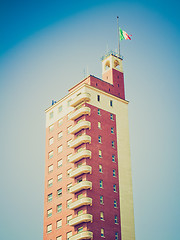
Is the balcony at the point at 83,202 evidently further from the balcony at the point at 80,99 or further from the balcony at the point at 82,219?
the balcony at the point at 80,99

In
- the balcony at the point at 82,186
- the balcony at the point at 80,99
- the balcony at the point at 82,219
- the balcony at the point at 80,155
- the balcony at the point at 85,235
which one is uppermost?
the balcony at the point at 80,99

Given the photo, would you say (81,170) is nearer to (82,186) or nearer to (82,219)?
(82,186)

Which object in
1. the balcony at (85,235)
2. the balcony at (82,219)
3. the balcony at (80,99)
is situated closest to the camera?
the balcony at (85,235)

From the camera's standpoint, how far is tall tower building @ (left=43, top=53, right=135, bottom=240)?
108 metres

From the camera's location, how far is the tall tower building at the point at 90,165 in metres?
108

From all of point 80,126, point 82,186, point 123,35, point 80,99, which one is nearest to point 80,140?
point 80,126

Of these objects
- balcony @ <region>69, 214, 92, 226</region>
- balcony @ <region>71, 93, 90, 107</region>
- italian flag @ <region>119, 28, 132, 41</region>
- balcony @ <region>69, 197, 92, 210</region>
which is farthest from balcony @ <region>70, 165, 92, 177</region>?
italian flag @ <region>119, 28, 132, 41</region>

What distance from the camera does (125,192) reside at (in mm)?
114250

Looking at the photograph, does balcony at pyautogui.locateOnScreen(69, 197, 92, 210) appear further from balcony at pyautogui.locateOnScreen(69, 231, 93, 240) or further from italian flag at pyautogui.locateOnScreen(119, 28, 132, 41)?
italian flag at pyautogui.locateOnScreen(119, 28, 132, 41)

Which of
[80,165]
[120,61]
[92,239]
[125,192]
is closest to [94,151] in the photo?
[80,165]

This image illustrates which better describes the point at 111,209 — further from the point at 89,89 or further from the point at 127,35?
the point at 127,35

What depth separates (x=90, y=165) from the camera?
11050 centimetres

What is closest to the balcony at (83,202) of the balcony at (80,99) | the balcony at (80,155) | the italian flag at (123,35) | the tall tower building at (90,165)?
the tall tower building at (90,165)

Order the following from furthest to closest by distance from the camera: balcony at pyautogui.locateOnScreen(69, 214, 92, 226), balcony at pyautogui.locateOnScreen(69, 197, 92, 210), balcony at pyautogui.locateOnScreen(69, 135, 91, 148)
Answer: balcony at pyautogui.locateOnScreen(69, 135, 91, 148), balcony at pyautogui.locateOnScreen(69, 197, 92, 210), balcony at pyautogui.locateOnScreen(69, 214, 92, 226)
